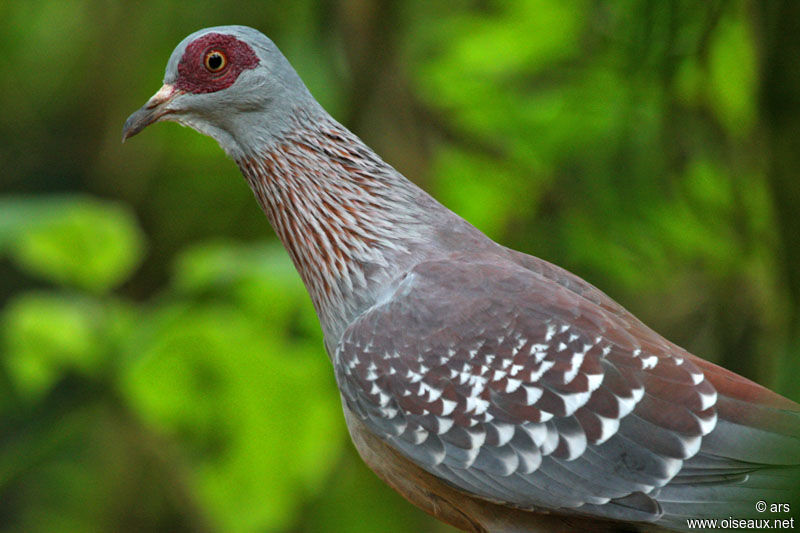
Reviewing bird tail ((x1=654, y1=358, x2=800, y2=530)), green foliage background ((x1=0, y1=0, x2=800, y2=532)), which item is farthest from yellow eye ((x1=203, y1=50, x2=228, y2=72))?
bird tail ((x1=654, y1=358, x2=800, y2=530))

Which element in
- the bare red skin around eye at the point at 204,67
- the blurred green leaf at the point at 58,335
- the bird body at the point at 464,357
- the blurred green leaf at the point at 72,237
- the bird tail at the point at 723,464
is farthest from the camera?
the blurred green leaf at the point at 58,335

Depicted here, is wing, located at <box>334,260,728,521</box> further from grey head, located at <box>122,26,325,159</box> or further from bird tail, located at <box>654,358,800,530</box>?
grey head, located at <box>122,26,325,159</box>

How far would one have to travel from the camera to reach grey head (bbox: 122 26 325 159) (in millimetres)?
2977

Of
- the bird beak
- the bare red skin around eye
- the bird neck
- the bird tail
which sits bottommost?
the bird tail

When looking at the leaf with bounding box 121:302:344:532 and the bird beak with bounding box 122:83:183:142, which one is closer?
the bird beak with bounding box 122:83:183:142

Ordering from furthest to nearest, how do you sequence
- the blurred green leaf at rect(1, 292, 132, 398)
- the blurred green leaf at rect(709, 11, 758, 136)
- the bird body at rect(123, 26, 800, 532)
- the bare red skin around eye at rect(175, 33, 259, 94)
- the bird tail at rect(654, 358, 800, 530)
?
the blurred green leaf at rect(1, 292, 132, 398) < the blurred green leaf at rect(709, 11, 758, 136) < the bare red skin around eye at rect(175, 33, 259, 94) < the bird body at rect(123, 26, 800, 532) < the bird tail at rect(654, 358, 800, 530)

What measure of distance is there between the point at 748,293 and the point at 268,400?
2.76 meters

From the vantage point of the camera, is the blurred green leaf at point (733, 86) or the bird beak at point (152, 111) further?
the blurred green leaf at point (733, 86)

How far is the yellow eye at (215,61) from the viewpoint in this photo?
297 cm

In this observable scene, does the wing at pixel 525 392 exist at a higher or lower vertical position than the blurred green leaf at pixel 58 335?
higher

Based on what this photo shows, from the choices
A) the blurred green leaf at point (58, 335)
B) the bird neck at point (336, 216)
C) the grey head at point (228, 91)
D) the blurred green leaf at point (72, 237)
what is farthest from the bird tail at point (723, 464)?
the blurred green leaf at point (58, 335)

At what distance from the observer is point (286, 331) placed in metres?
5.88

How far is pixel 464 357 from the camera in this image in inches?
109

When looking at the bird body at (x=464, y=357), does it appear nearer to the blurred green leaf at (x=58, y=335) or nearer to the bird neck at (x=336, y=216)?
the bird neck at (x=336, y=216)
